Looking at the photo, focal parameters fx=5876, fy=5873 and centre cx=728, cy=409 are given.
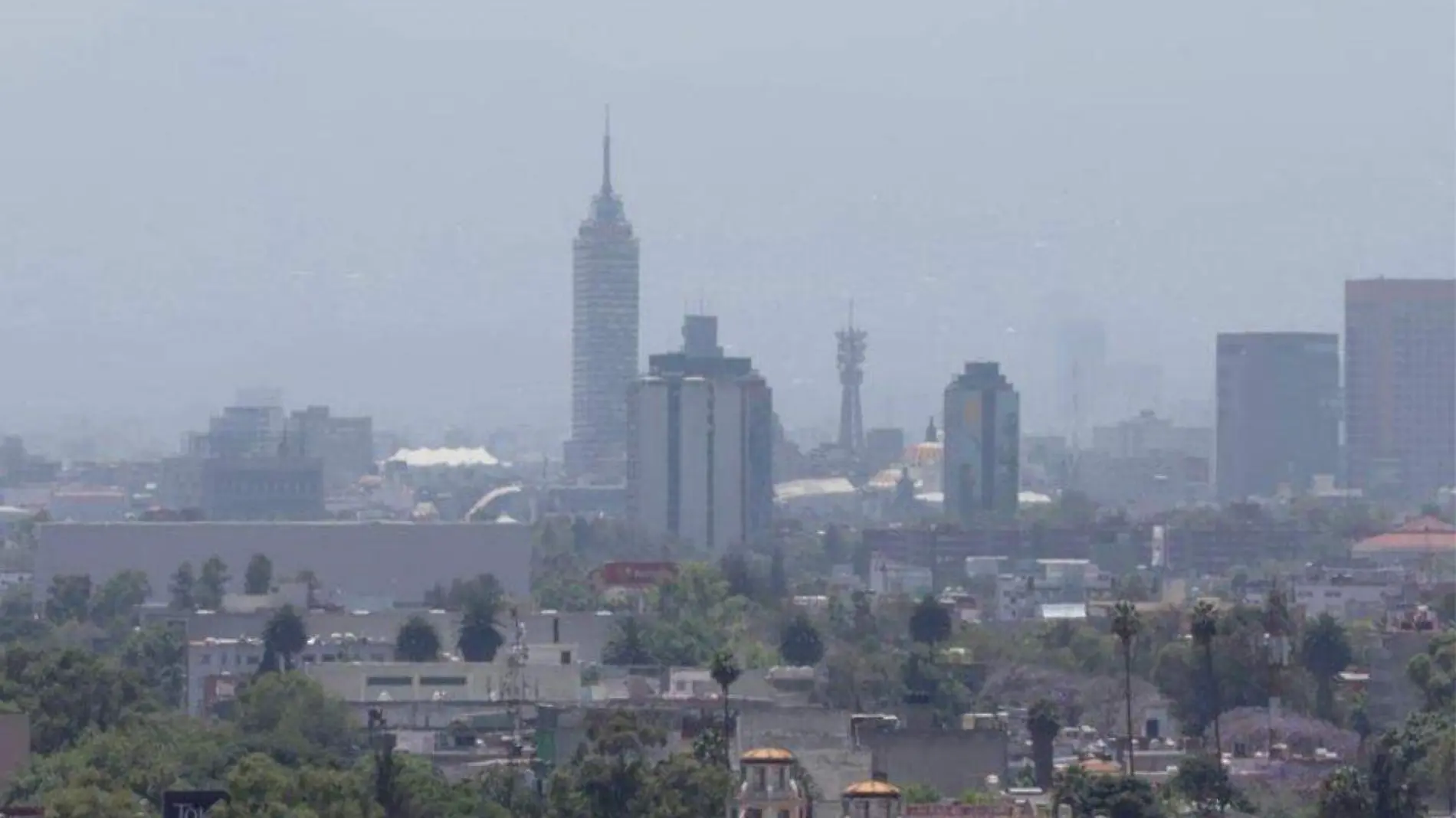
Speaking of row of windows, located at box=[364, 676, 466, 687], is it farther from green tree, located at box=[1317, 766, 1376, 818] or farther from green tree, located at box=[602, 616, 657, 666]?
green tree, located at box=[1317, 766, 1376, 818]

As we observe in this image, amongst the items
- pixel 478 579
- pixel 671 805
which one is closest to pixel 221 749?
pixel 671 805

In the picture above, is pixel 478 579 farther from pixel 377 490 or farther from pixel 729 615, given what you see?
pixel 377 490

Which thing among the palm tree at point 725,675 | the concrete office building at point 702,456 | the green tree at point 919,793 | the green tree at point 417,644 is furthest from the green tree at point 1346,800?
the concrete office building at point 702,456

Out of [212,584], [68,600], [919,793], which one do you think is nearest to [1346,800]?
[919,793]

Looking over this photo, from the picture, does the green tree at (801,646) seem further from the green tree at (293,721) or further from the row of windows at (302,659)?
the green tree at (293,721)

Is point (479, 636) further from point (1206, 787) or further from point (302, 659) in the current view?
point (1206, 787)

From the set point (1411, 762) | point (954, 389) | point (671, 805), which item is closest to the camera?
point (671, 805)
